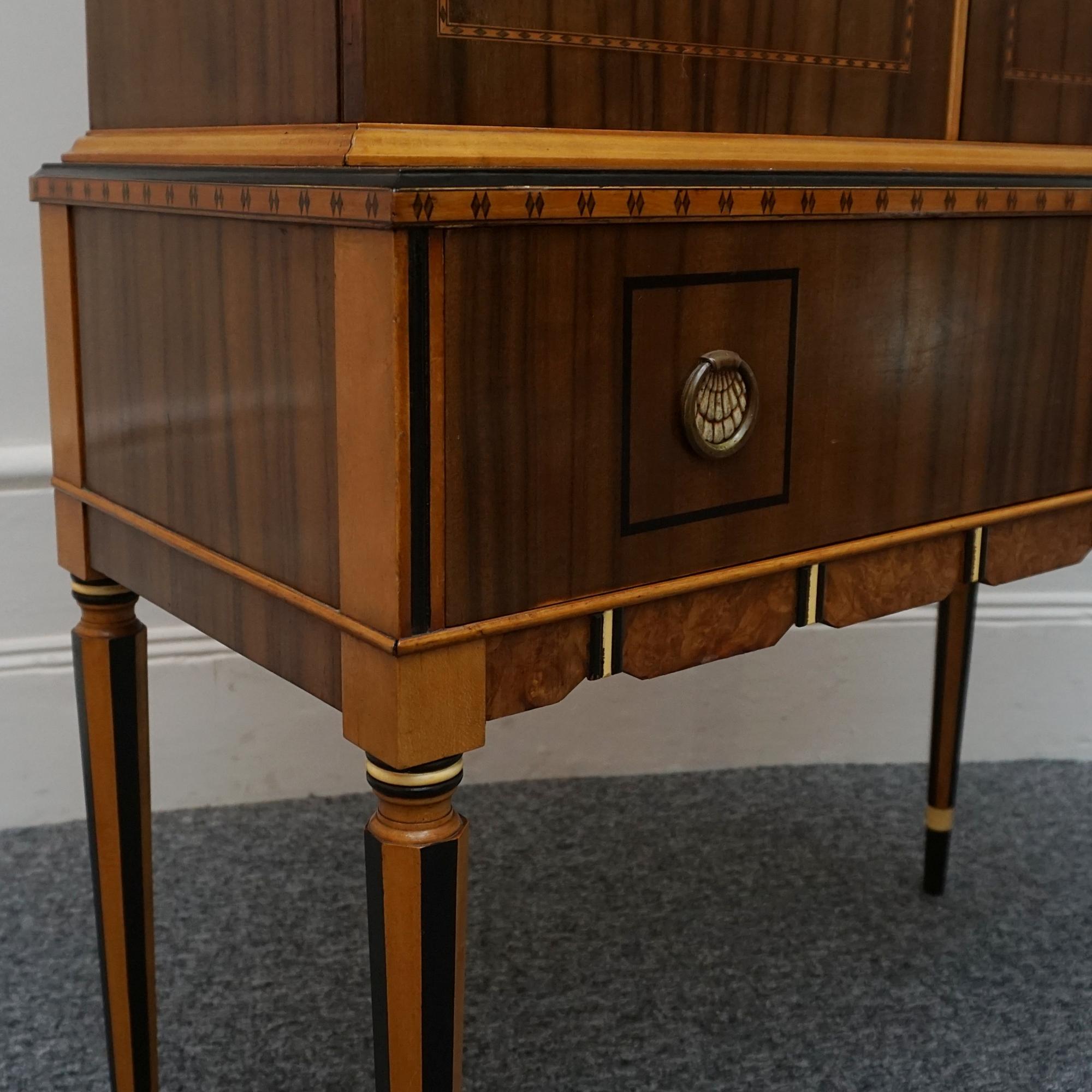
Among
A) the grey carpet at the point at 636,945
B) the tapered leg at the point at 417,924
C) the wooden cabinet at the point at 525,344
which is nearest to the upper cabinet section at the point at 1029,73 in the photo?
the wooden cabinet at the point at 525,344

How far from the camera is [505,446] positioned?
2.17 ft

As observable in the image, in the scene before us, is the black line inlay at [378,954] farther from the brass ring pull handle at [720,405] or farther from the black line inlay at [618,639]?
the brass ring pull handle at [720,405]

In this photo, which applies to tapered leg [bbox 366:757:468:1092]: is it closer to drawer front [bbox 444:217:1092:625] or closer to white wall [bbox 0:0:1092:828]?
drawer front [bbox 444:217:1092:625]

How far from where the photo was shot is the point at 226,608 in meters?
0.80

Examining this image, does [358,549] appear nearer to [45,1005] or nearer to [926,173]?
[926,173]

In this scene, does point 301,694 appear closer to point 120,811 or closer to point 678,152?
point 120,811

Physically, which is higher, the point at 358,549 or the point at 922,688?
the point at 358,549

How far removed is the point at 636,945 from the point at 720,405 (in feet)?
2.64

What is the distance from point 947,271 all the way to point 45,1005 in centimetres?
100

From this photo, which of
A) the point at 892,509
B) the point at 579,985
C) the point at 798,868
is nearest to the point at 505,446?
the point at 892,509

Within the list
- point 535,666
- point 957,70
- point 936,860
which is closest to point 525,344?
point 535,666

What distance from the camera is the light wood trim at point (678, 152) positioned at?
63 centimetres

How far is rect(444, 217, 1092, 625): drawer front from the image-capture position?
65 cm

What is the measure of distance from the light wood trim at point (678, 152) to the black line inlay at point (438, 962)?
329mm
